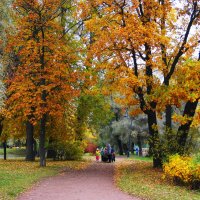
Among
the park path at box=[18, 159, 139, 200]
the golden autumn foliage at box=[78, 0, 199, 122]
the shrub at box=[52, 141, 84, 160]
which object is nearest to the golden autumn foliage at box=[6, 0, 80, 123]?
the golden autumn foliage at box=[78, 0, 199, 122]

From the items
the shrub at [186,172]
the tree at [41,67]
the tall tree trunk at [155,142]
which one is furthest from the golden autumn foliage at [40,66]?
the shrub at [186,172]

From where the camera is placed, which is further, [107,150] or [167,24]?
[107,150]

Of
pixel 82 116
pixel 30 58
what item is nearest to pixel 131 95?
pixel 30 58

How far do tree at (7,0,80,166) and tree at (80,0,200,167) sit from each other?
89.7 inches

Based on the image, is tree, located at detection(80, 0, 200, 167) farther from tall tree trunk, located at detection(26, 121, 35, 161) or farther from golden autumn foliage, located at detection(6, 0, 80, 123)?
tall tree trunk, located at detection(26, 121, 35, 161)

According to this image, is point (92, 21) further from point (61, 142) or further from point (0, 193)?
point (61, 142)

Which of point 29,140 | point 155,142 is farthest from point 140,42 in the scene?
point 29,140

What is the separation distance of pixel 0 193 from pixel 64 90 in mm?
11197

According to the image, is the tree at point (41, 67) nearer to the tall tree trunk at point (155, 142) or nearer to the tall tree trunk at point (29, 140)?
the tall tree trunk at point (155, 142)

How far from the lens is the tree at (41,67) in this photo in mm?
21672

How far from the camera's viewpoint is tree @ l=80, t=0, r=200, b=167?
19312 millimetres

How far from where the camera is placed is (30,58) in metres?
22.5

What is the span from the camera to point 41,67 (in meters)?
22.9

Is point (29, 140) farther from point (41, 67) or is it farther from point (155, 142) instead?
point (155, 142)
